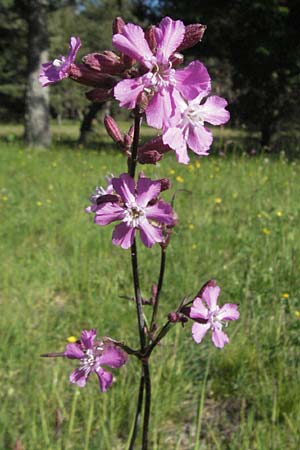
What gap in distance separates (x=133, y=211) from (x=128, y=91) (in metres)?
0.18

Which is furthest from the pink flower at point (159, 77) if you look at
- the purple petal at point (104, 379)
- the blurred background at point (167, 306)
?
the purple petal at point (104, 379)

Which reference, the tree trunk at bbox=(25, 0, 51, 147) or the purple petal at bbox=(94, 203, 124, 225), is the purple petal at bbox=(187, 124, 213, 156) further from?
the tree trunk at bbox=(25, 0, 51, 147)

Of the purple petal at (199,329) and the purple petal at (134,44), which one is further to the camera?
the purple petal at (199,329)

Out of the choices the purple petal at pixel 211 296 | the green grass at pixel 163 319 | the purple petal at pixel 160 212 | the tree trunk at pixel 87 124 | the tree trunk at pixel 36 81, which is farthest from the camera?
the tree trunk at pixel 87 124

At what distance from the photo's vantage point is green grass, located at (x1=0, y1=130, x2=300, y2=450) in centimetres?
145

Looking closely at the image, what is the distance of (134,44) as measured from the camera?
2.09 ft

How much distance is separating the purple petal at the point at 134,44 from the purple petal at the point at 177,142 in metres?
0.09

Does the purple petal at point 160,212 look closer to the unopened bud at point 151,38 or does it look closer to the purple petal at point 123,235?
the purple petal at point 123,235

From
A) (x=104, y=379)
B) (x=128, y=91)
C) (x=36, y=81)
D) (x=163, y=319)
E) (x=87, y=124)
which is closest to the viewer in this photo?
(x=128, y=91)

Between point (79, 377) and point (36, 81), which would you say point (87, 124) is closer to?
point (36, 81)

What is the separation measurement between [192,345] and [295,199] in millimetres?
1981

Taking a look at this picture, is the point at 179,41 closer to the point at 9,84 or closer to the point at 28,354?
the point at 28,354

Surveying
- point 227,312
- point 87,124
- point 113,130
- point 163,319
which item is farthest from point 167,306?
point 87,124

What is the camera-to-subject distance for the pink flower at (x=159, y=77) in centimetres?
63
